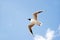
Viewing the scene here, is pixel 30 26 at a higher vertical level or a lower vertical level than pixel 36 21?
lower

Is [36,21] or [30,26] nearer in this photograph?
[36,21]

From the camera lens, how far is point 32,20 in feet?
12.0

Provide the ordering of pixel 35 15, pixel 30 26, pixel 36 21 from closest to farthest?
1. pixel 36 21
2. pixel 35 15
3. pixel 30 26

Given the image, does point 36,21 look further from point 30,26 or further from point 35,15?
point 30,26

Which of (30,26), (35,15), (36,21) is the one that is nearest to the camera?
(36,21)

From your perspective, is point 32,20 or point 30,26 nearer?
point 32,20

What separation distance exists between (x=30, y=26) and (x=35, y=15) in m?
0.47

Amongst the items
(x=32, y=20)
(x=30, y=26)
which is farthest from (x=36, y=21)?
(x=30, y=26)

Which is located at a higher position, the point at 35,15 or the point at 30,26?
the point at 35,15

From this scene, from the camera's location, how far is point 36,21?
3.52m

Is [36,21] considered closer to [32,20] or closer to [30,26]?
[32,20]

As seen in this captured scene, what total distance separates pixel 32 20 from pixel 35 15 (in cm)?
23

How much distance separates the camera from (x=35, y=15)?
12.4ft
